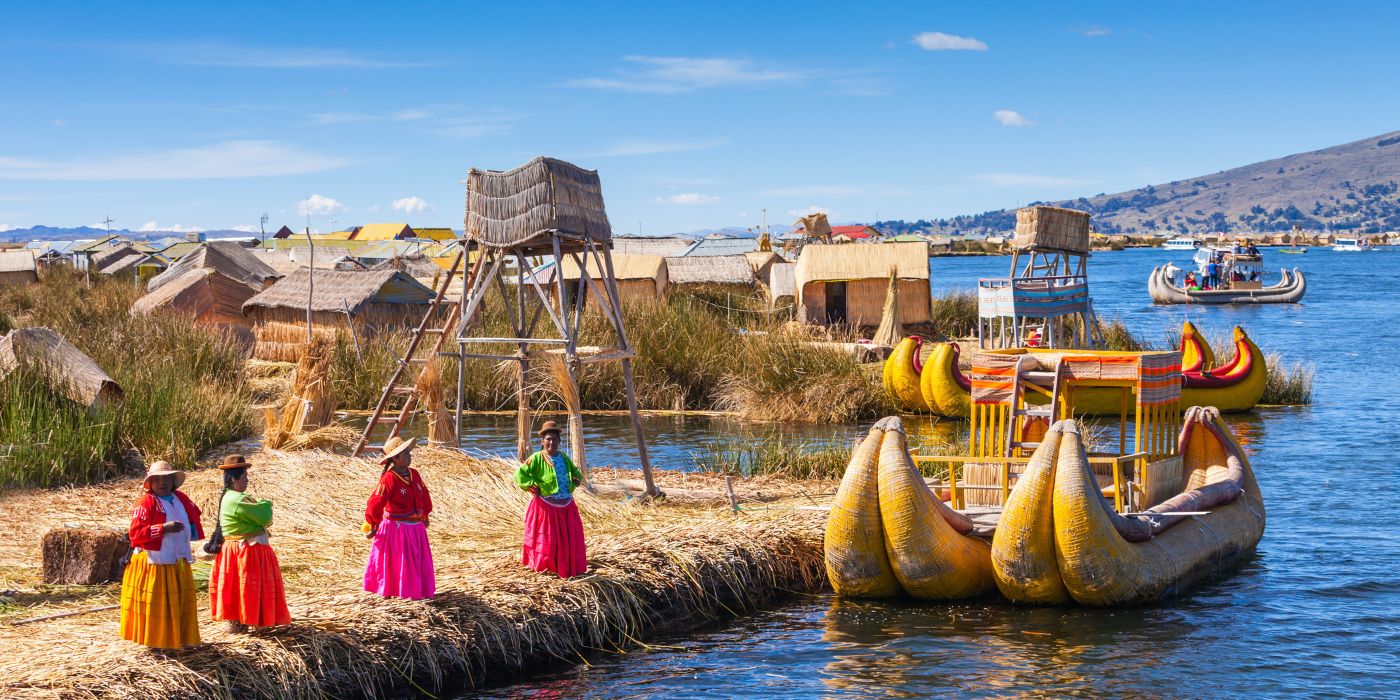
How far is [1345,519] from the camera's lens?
14688 mm

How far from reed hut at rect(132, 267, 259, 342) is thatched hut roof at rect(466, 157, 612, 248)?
55.2 ft

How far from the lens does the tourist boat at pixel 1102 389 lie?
21.1 meters

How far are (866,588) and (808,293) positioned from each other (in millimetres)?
22508

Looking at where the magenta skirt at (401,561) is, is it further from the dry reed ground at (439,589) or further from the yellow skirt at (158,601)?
the yellow skirt at (158,601)

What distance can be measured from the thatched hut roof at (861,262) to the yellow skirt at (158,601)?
25.1 metres

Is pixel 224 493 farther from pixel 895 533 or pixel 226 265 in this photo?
pixel 226 265

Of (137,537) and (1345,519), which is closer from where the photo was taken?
(137,537)

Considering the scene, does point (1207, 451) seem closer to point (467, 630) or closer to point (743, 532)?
point (743, 532)

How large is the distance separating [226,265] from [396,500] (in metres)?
33.5

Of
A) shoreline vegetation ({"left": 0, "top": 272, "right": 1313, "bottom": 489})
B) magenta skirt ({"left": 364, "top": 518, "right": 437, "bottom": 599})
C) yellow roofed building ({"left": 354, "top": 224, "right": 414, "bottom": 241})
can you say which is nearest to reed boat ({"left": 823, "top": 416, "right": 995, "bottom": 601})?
magenta skirt ({"left": 364, "top": 518, "right": 437, "bottom": 599})

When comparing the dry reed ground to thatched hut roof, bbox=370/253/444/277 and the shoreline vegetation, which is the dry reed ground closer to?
the shoreline vegetation

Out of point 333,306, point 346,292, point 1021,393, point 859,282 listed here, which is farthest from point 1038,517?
point 859,282

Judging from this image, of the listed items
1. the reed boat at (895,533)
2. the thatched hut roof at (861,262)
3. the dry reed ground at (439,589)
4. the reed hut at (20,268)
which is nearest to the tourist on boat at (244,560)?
the dry reed ground at (439,589)

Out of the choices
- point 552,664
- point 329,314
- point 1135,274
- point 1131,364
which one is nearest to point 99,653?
point 552,664
